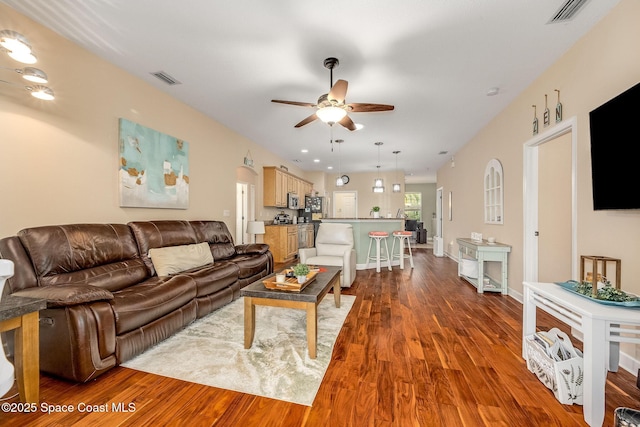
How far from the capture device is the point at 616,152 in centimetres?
195

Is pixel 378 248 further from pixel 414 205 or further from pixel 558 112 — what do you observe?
pixel 414 205

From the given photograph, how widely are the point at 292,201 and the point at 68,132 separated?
211 inches

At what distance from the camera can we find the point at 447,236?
7.74m

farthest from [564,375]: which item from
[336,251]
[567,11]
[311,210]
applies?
[311,210]

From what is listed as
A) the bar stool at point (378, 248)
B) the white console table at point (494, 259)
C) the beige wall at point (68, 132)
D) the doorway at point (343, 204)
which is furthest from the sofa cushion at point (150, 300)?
the doorway at point (343, 204)

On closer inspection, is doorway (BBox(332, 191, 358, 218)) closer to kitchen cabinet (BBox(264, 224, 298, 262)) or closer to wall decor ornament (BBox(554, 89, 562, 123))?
kitchen cabinet (BBox(264, 224, 298, 262))

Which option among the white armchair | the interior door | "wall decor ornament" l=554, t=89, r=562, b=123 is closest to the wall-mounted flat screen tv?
"wall decor ornament" l=554, t=89, r=562, b=123

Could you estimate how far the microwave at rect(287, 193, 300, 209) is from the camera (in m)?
7.46

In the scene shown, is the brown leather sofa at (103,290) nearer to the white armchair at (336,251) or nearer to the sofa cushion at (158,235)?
the sofa cushion at (158,235)

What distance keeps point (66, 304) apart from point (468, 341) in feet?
10.5

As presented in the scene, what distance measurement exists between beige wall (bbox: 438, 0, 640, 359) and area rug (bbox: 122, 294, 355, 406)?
96.4 inches

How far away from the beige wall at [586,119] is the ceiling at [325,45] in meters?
0.16

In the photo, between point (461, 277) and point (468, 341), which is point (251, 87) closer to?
point (468, 341)

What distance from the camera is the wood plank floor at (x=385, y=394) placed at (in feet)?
4.94
